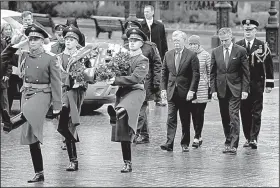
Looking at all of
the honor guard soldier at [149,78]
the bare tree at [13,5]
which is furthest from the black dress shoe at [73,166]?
the bare tree at [13,5]

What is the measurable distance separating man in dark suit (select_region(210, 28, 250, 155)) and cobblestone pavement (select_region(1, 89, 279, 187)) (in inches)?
16.4

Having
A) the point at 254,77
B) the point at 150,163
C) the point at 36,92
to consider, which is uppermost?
the point at 36,92

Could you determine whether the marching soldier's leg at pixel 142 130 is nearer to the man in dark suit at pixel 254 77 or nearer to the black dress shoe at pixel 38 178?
the man in dark suit at pixel 254 77

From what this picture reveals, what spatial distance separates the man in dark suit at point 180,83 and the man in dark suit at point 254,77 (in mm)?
994

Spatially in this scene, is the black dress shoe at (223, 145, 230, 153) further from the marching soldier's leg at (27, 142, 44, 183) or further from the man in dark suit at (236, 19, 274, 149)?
the marching soldier's leg at (27, 142, 44, 183)

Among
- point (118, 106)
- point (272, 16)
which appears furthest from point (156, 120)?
point (272, 16)

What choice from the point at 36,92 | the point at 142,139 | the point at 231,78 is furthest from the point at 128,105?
the point at 142,139

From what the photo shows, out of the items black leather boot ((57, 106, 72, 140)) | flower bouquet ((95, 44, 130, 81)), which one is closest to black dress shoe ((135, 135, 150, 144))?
flower bouquet ((95, 44, 130, 81))

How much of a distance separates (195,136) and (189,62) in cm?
130

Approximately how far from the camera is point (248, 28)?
1452 centimetres

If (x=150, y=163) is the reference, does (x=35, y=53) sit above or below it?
above

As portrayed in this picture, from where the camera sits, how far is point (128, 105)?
12.1 metres

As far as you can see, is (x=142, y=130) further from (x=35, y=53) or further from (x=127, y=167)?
(x=35, y=53)

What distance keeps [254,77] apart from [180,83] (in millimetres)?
1241
